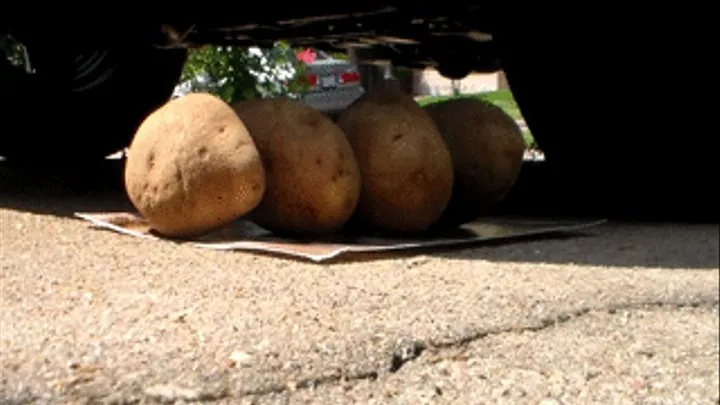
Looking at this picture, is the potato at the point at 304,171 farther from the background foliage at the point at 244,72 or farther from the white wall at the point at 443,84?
the white wall at the point at 443,84

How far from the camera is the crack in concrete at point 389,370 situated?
2.05 meters

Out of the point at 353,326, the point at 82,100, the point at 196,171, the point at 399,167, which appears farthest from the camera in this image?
the point at 82,100

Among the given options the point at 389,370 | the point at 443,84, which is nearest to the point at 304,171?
the point at 389,370

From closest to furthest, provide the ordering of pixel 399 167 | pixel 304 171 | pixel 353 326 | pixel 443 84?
pixel 353 326
pixel 304 171
pixel 399 167
pixel 443 84

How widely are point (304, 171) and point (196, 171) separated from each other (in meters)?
0.26

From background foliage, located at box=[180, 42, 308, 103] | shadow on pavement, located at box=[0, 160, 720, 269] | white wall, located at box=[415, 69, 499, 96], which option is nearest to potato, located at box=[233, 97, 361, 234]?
shadow on pavement, located at box=[0, 160, 720, 269]

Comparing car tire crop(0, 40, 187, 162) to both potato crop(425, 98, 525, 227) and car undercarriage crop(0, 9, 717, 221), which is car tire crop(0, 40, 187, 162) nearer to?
car undercarriage crop(0, 9, 717, 221)

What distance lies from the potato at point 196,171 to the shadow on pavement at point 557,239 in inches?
12.6

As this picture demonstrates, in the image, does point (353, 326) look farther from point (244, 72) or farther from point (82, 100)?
point (244, 72)

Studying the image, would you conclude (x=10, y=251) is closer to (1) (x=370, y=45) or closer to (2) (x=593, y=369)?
(2) (x=593, y=369)

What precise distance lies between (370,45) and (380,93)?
150 centimetres

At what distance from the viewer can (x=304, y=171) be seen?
333 cm

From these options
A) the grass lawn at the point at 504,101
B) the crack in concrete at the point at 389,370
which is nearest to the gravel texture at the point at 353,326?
the crack in concrete at the point at 389,370

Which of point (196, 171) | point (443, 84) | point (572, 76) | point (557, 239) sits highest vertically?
point (572, 76)
